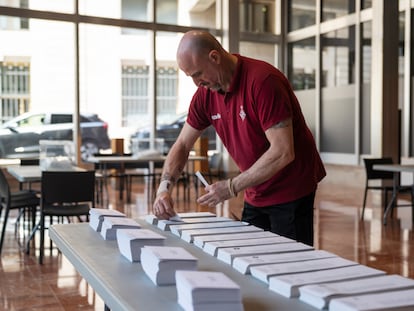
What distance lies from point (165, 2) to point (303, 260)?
11345 millimetres

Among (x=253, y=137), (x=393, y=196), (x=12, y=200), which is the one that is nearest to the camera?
(x=253, y=137)

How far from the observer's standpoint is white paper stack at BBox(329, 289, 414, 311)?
1.05 m

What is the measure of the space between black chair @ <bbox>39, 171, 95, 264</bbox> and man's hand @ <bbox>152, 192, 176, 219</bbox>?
9.62ft

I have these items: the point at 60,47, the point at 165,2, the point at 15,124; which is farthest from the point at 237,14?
the point at 15,124

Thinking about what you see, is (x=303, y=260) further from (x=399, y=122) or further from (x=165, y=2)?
(x=165, y=2)

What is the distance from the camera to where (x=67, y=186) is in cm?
505

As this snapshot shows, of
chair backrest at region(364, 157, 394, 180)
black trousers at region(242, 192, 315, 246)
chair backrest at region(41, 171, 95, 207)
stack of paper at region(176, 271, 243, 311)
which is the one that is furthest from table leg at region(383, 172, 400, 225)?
stack of paper at region(176, 271, 243, 311)

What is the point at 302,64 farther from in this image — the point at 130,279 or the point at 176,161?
the point at 130,279

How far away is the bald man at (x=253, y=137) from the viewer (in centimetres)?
201

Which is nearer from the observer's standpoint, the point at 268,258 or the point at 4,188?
the point at 268,258

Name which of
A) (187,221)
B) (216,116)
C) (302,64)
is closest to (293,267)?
(187,221)

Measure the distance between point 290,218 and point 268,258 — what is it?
800mm

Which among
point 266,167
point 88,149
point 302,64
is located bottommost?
point 88,149

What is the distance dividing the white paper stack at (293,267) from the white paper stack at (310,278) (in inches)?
1.0
